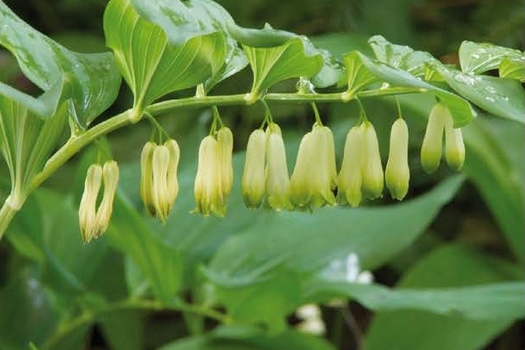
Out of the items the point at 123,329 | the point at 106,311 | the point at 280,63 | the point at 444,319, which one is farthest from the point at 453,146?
the point at 123,329

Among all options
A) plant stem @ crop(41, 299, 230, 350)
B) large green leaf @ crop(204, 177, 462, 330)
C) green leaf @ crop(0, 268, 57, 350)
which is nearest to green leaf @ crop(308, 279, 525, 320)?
large green leaf @ crop(204, 177, 462, 330)

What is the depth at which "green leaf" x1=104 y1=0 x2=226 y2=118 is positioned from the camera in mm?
524

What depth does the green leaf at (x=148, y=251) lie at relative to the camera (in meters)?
1.04

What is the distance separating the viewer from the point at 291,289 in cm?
100

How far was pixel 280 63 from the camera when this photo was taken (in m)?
0.54

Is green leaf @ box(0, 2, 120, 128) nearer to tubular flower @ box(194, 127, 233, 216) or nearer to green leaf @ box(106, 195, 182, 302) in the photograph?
tubular flower @ box(194, 127, 233, 216)

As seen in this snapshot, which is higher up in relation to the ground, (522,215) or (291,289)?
(291,289)

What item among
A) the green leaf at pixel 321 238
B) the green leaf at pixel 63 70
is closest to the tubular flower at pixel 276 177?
the green leaf at pixel 63 70

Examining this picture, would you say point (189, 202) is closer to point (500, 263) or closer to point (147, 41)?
point (500, 263)

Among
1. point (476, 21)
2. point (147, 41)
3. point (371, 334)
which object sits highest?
point (147, 41)

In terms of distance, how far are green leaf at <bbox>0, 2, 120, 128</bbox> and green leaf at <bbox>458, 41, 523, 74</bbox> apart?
21 centimetres

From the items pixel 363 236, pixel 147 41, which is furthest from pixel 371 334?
pixel 147 41

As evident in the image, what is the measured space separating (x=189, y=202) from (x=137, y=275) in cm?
12

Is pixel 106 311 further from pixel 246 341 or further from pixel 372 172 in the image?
pixel 372 172
